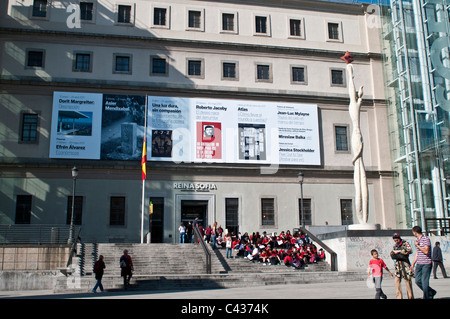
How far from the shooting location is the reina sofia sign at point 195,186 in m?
31.0

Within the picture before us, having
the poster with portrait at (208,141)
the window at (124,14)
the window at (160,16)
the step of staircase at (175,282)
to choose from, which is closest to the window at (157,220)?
the poster with portrait at (208,141)

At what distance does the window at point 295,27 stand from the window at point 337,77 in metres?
3.84

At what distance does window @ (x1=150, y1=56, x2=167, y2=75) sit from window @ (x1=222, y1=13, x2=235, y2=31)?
526 cm

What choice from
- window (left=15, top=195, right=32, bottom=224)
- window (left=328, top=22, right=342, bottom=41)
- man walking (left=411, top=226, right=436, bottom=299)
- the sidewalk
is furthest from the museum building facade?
man walking (left=411, top=226, right=436, bottom=299)

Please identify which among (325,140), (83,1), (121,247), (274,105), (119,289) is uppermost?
(83,1)

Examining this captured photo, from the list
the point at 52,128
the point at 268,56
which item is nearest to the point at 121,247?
the point at 52,128

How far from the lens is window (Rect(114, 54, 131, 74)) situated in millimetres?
32125

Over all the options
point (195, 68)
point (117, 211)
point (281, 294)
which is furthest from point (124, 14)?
point (281, 294)

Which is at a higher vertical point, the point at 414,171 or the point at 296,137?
the point at 296,137

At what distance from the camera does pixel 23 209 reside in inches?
1133
